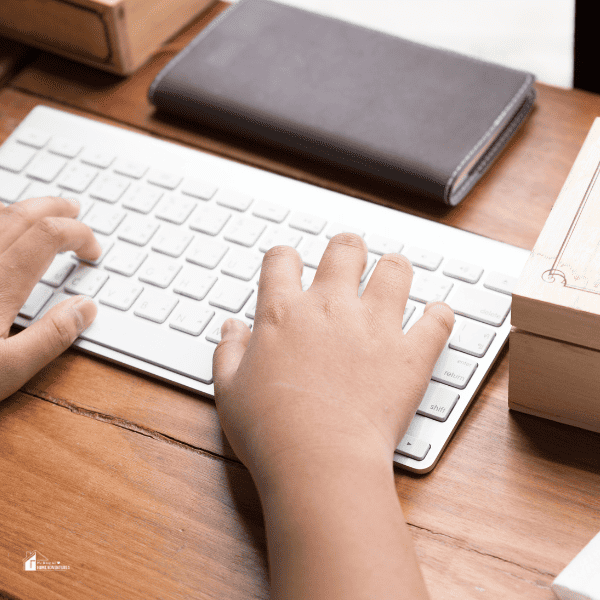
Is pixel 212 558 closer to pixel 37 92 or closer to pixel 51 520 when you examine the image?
pixel 51 520

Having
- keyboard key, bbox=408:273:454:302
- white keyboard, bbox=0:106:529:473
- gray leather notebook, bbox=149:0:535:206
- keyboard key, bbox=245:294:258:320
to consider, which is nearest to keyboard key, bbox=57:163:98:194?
white keyboard, bbox=0:106:529:473

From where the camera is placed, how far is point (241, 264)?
0.59 metres

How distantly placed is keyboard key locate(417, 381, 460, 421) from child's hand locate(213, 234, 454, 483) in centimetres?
2

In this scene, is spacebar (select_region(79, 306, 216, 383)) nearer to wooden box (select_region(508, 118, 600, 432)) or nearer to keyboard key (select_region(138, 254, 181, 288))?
Answer: keyboard key (select_region(138, 254, 181, 288))

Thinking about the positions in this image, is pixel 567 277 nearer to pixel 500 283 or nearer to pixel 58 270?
pixel 500 283

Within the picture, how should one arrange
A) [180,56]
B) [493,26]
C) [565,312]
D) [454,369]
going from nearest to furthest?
[565,312]
[454,369]
[180,56]
[493,26]

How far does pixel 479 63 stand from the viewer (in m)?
0.71

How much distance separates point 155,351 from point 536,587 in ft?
1.01

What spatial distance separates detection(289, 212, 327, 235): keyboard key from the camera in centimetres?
61

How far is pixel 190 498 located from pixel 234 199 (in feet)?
0.90

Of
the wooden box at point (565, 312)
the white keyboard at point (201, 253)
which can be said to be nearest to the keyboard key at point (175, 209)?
the white keyboard at point (201, 253)

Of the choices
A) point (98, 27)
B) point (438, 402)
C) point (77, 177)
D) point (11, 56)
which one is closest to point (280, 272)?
point (438, 402)

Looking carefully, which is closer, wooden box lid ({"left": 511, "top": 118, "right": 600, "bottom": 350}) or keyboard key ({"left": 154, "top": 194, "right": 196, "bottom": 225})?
wooden box lid ({"left": 511, "top": 118, "right": 600, "bottom": 350})

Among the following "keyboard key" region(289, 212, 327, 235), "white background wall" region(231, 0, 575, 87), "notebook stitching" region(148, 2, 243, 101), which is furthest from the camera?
"white background wall" region(231, 0, 575, 87)
